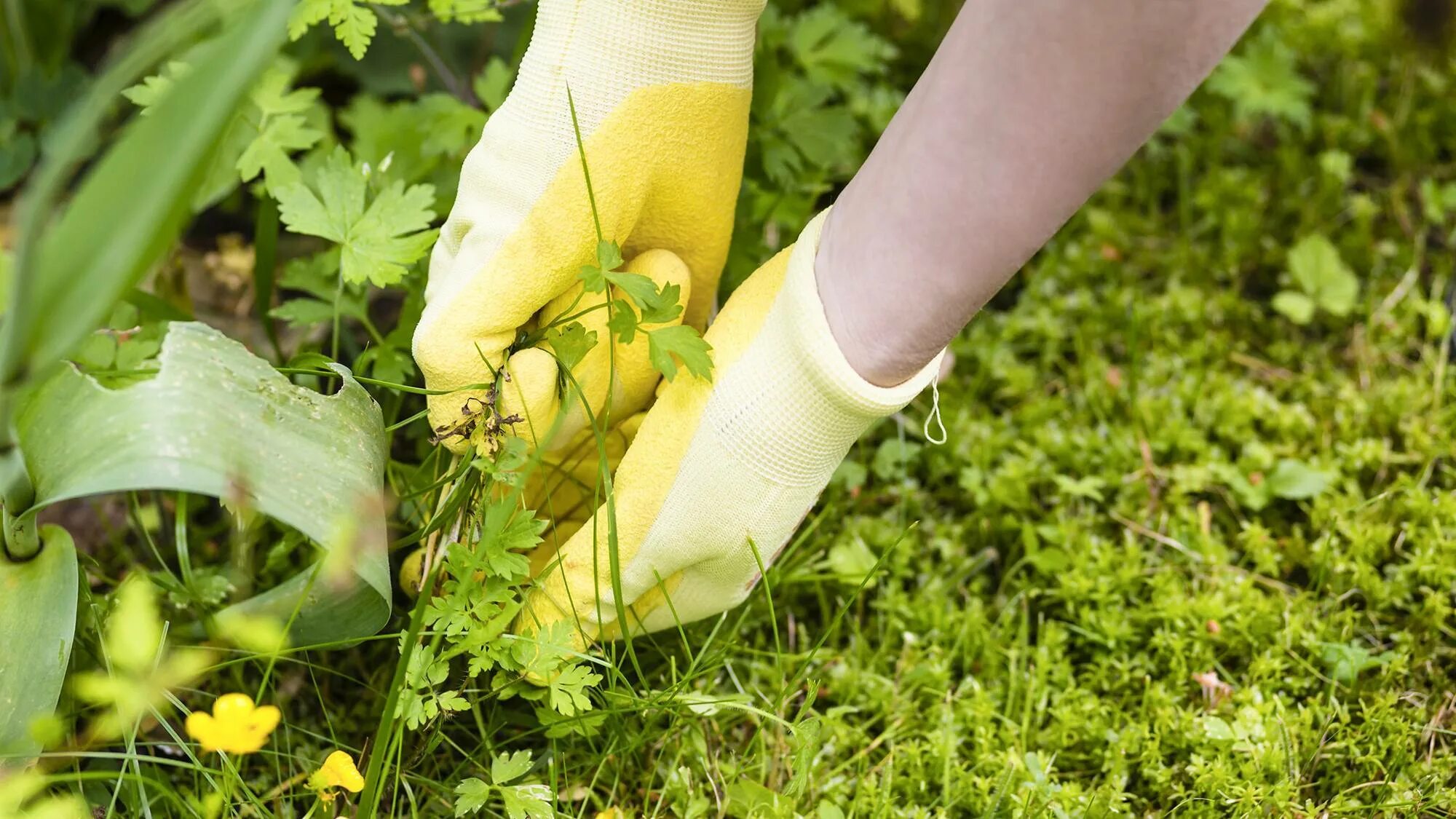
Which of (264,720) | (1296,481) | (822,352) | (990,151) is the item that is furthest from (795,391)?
(1296,481)

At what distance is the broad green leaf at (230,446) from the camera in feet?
2.96

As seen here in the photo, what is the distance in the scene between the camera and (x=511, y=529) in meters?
1.05

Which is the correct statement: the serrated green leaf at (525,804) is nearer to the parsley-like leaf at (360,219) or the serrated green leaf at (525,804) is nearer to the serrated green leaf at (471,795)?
the serrated green leaf at (471,795)

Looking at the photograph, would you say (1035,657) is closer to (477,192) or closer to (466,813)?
(466,813)

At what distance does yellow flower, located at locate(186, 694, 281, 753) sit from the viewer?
2.64ft

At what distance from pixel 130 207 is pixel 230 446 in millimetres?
345

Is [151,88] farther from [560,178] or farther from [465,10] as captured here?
[560,178]

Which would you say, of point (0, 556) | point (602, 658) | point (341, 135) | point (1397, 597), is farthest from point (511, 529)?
point (341, 135)

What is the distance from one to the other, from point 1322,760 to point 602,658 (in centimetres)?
79

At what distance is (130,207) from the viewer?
64cm

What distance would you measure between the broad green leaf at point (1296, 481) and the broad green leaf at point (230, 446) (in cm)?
116

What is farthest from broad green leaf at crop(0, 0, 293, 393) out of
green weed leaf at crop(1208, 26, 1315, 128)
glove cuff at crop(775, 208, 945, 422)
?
green weed leaf at crop(1208, 26, 1315, 128)

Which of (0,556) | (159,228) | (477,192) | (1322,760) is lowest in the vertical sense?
(0,556)

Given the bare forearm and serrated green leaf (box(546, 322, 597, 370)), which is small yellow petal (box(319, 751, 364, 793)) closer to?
serrated green leaf (box(546, 322, 597, 370))
